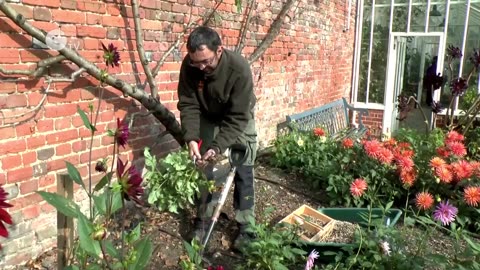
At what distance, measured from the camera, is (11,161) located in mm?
2580

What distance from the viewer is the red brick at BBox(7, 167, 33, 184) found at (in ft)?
8.46

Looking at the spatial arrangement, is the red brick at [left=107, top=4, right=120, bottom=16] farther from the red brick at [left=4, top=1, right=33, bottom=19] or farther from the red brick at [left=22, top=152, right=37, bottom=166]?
the red brick at [left=22, top=152, right=37, bottom=166]

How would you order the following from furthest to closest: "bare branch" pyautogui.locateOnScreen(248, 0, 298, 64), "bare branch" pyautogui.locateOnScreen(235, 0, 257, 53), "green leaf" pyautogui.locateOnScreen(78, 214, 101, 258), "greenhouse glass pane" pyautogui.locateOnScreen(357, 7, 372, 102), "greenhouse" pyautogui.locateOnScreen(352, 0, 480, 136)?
"greenhouse glass pane" pyautogui.locateOnScreen(357, 7, 372, 102) < "greenhouse" pyautogui.locateOnScreen(352, 0, 480, 136) < "bare branch" pyautogui.locateOnScreen(248, 0, 298, 64) < "bare branch" pyautogui.locateOnScreen(235, 0, 257, 53) < "green leaf" pyautogui.locateOnScreen(78, 214, 101, 258)

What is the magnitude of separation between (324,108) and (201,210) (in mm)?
4816

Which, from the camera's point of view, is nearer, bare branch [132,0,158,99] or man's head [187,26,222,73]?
man's head [187,26,222,73]

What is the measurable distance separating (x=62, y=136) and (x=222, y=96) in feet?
3.82

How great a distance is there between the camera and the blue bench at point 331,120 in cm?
630

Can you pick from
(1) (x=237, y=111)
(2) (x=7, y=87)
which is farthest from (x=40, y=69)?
(1) (x=237, y=111)

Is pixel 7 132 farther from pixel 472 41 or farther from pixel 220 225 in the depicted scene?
pixel 472 41

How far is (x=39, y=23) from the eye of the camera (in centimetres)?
265

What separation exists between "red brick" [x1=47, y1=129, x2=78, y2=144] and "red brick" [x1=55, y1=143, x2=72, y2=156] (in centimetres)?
4

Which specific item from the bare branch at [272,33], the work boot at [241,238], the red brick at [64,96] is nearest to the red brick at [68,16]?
the red brick at [64,96]

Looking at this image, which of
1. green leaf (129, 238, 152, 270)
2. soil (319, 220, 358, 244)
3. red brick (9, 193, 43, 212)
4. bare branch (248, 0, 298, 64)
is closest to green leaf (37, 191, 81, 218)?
green leaf (129, 238, 152, 270)

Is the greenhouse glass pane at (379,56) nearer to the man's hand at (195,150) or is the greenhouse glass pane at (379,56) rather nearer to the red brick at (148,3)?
the red brick at (148,3)
